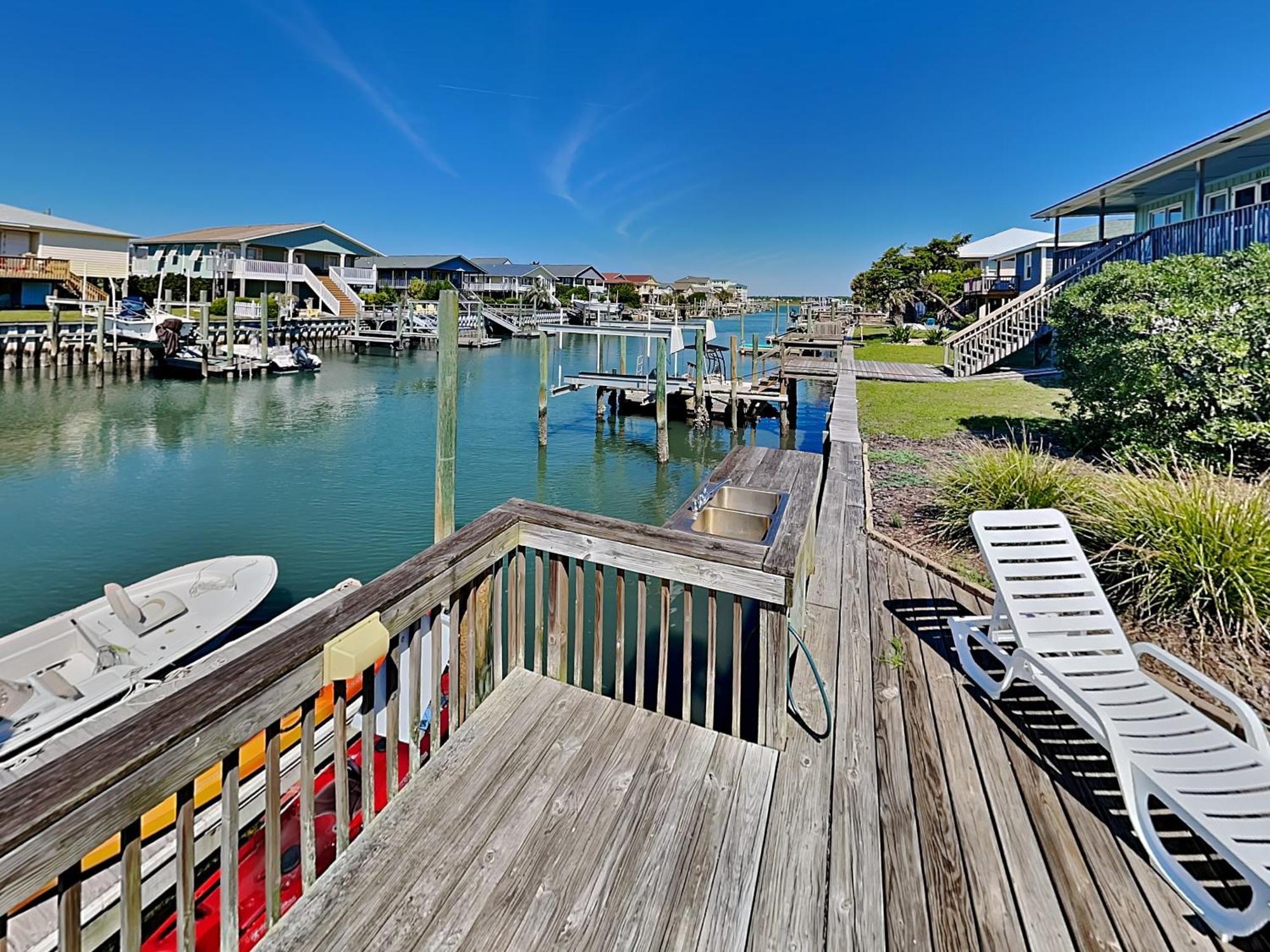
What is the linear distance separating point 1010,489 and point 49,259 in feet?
158

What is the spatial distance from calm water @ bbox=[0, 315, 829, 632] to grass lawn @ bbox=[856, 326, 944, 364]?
123 inches

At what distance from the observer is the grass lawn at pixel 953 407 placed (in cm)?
1107

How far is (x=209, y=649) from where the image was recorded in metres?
6.31

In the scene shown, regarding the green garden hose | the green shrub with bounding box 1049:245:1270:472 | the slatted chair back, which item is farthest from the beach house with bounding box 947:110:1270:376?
the green garden hose

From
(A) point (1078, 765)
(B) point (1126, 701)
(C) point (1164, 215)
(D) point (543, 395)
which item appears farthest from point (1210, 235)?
(A) point (1078, 765)

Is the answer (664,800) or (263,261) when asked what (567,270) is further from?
(664,800)

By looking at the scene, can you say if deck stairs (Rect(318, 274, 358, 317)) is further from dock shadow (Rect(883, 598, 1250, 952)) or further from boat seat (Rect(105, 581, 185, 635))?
dock shadow (Rect(883, 598, 1250, 952))

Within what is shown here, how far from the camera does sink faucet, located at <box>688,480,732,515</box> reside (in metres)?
6.21

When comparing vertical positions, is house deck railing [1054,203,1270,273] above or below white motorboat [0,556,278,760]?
above

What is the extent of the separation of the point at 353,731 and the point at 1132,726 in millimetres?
4452

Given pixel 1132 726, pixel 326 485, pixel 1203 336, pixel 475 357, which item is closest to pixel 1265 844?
pixel 1132 726

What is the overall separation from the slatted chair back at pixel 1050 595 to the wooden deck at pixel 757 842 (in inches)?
14.6

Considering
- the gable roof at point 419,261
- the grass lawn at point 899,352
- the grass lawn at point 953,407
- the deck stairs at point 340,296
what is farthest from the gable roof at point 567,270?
the grass lawn at point 953,407

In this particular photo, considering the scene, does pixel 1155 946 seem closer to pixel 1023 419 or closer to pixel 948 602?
pixel 948 602
